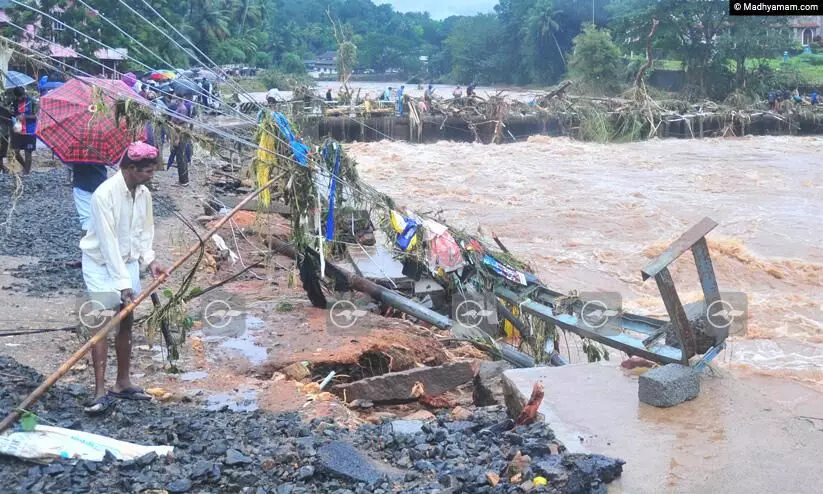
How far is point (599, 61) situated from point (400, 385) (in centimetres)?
3681

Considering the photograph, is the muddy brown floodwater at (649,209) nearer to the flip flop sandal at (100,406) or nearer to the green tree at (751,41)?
the flip flop sandal at (100,406)

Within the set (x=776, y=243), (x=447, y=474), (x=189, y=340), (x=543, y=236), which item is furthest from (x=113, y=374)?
(x=776, y=243)

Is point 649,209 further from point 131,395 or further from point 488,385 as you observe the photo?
point 131,395

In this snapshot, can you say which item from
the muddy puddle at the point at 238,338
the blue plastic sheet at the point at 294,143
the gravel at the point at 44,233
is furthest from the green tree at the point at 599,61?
the muddy puddle at the point at 238,338

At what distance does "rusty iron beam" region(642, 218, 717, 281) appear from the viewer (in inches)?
182

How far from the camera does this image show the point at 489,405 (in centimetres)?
576

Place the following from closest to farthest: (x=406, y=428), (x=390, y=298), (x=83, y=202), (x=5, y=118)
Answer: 1. (x=406, y=428)
2. (x=83, y=202)
3. (x=390, y=298)
4. (x=5, y=118)

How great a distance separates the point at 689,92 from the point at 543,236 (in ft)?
89.2

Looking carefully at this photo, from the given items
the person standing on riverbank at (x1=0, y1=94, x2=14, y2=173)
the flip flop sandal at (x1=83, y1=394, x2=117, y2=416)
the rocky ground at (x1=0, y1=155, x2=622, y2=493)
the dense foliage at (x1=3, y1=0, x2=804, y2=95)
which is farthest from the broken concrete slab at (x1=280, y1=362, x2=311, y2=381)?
the dense foliage at (x1=3, y1=0, x2=804, y2=95)

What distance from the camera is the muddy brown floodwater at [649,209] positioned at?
11859mm

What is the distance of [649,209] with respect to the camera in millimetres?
18750

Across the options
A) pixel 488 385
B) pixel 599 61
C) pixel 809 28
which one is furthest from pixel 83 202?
pixel 809 28

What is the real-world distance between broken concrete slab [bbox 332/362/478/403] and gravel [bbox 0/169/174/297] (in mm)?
1900

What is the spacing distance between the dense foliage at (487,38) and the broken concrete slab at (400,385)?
12.5m
